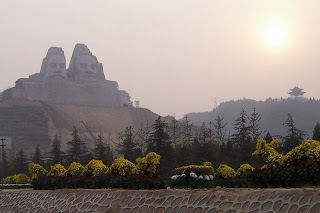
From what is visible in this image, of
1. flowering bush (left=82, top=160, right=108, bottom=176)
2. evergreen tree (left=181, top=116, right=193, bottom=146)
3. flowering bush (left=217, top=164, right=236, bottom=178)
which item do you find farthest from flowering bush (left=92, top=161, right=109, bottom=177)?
evergreen tree (left=181, top=116, right=193, bottom=146)

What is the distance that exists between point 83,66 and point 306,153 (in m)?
147

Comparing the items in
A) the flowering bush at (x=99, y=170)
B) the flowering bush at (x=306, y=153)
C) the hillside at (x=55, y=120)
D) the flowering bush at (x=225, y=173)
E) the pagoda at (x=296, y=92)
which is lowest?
the flowering bush at (x=225, y=173)

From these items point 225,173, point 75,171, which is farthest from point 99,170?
point 225,173

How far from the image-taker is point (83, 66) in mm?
157000

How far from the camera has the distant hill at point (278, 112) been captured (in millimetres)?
138375

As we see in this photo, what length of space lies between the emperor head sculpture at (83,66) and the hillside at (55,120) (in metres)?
12.9

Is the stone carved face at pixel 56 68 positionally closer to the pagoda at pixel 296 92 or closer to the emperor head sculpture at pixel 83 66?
the emperor head sculpture at pixel 83 66

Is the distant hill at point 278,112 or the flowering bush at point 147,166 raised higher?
the distant hill at point 278,112

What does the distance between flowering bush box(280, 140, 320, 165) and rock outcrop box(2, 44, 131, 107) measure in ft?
448

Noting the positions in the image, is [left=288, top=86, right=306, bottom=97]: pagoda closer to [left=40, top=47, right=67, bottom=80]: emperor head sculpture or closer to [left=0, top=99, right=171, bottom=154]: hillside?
[left=0, top=99, right=171, bottom=154]: hillside

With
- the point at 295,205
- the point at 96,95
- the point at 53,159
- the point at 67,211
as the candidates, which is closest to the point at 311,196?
the point at 295,205

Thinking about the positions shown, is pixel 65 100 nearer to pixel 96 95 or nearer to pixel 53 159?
pixel 96 95

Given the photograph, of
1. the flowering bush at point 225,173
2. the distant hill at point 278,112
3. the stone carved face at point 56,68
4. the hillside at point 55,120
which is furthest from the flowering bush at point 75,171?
the stone carved face at point 56,68

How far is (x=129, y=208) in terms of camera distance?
1414 cm
